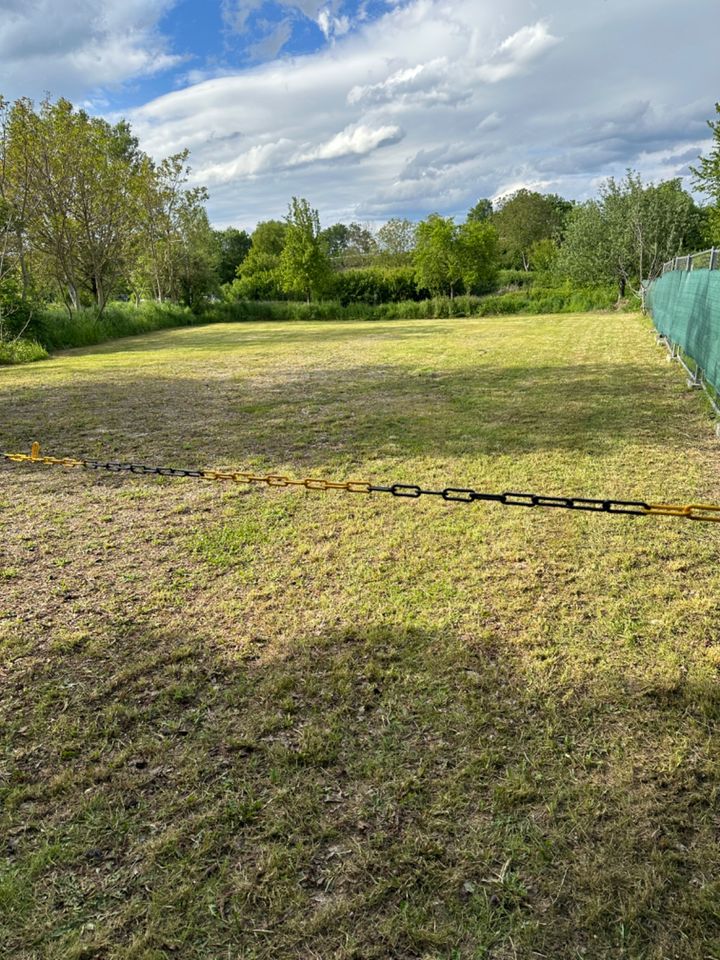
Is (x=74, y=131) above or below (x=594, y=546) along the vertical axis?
above

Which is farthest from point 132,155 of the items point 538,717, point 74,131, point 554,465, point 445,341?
point 538,717

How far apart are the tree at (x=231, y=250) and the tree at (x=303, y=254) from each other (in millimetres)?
19658

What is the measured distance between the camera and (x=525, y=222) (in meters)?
55.4

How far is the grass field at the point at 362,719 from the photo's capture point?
5.55ft

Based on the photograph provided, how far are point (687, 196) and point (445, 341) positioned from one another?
1896 centimetres

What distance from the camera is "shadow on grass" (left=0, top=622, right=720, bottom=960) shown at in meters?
1.65

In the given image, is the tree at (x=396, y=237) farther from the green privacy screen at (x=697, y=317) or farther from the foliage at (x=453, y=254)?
the green privacy screen at (x=697, y=317)

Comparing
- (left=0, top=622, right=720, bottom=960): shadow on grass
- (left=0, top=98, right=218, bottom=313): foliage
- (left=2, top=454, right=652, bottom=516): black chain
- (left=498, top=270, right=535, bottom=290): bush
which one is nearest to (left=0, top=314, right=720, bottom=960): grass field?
(left=0, top=622, right=720, bottom=960): shadow on grass

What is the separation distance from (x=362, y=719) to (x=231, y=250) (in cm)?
6654

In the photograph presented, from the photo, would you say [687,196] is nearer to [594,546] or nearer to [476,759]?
[594,546]

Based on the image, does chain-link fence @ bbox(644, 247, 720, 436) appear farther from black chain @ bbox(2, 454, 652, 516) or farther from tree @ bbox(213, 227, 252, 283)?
tree @ bbox(213, 227, 252, 283)

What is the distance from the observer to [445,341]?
1680cm

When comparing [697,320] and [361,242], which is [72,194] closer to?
[697,320]

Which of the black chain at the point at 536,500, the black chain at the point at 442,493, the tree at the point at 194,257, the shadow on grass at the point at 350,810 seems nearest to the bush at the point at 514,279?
the tree at the point at 194,257
